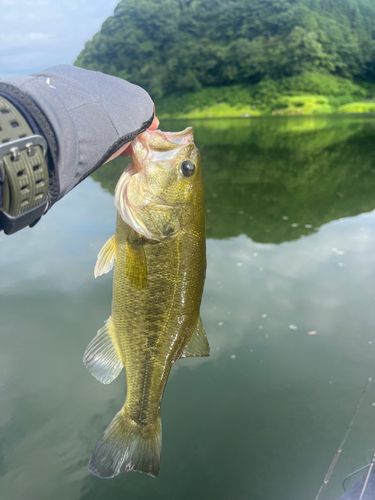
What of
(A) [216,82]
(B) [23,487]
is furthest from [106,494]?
(A) [216,82]

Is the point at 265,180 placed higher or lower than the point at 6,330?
lower

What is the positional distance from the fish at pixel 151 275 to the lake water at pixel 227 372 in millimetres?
1651

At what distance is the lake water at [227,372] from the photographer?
326cm

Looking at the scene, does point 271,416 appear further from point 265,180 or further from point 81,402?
point 265,180

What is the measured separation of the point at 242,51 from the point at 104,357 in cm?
6800

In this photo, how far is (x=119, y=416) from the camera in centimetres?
197

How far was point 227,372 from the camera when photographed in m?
4.30

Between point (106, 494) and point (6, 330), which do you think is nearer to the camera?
point (106, 494)

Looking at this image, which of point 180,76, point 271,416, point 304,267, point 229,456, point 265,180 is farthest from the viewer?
point 180,76

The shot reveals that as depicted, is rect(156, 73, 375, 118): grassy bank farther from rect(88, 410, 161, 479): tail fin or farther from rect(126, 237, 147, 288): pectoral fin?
rect(88, 410, 161, 479): tail fin

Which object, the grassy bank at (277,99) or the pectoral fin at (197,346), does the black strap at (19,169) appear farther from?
the grassy bank at (277,99)

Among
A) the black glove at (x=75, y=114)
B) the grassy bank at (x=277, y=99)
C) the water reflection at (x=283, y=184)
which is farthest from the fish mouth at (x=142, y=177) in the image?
the grassy bank at (x=277, y=99)

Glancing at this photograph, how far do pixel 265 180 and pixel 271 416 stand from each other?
35.6ft

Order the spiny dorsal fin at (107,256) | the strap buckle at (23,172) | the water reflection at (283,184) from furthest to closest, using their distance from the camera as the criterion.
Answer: the water reflection at (283,184) → the spiny dorsal fin at (107,256) → the strap buckle at (23,172)
